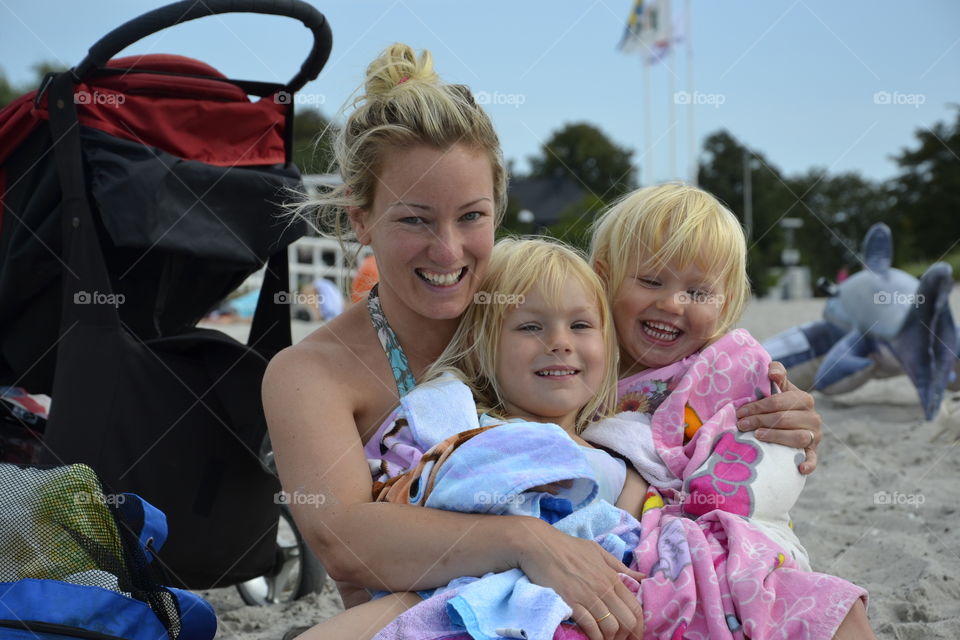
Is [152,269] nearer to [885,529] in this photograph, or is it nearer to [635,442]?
[635,442]

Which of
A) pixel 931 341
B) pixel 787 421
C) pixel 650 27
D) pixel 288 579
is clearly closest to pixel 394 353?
pixel 787 421

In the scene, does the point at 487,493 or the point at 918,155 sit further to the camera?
the point at 918,155

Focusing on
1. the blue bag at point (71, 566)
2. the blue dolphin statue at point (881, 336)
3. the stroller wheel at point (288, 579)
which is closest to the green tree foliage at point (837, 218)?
the blue dolphin statue at point (881, 336)

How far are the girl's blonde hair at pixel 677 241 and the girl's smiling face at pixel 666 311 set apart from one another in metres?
0.02

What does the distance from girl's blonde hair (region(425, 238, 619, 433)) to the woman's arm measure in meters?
0.30

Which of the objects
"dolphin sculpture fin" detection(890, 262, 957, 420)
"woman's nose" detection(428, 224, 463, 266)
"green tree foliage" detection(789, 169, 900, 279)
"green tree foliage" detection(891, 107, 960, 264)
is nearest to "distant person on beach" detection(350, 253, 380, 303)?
"woman's nose" detection(428, 224, 463, 266)

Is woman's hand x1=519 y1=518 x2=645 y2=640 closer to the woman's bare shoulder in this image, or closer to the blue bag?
the woman's bare shoulder

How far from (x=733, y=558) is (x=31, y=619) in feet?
4.37

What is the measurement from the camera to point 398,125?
2008 mm

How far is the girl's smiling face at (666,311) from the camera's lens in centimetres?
220

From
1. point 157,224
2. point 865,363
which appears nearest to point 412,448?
point 157,224

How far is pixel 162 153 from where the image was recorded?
259cm

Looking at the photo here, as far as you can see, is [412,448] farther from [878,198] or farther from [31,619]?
[878,198]

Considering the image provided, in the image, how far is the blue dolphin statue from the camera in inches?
220
